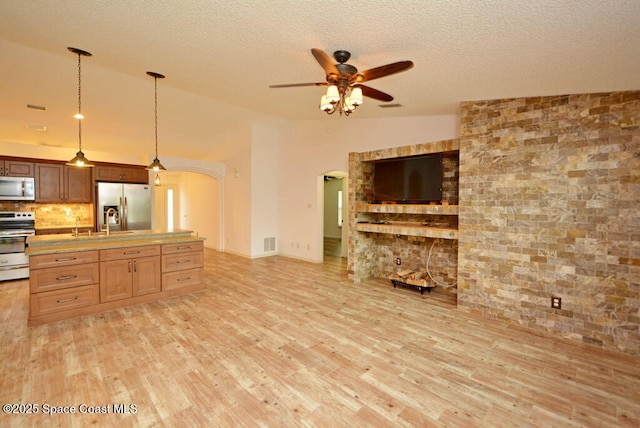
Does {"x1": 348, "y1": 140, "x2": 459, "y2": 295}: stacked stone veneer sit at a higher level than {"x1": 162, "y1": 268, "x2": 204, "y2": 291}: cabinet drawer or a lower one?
higher

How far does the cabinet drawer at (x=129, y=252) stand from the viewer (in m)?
3.58

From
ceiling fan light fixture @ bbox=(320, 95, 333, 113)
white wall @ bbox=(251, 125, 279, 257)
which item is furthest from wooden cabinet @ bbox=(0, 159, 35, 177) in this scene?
ceiling fan light fixture @ bbox=(320, 95, 333, 113)

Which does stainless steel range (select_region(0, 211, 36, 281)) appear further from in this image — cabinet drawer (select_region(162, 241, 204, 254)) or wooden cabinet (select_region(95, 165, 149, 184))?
cabinet drawer (select_region(162, 241, 204, 254))

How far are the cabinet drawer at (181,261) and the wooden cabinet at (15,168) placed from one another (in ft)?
12.9

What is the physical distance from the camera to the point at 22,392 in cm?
207

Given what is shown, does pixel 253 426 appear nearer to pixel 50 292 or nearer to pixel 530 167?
pixel 50 292

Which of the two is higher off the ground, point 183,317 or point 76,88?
point 76,88

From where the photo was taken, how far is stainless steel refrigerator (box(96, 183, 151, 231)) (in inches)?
245

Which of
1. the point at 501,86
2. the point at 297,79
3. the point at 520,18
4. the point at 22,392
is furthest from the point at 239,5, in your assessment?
the point at 22,392

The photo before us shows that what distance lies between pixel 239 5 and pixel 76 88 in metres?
4.01

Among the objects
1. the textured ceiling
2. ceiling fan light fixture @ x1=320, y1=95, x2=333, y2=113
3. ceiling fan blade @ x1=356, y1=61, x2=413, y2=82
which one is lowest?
ceiling fan light fixture @ x1=320, y1=95, x2=333, y2=113

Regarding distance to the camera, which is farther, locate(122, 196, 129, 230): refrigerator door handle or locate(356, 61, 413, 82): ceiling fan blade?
locate(122, 196, 129, 230): refrigerator door handle

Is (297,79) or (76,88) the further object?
(76,88)

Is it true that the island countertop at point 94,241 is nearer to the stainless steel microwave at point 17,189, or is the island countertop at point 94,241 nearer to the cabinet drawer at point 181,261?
the cabinet drawer at point 181,261
